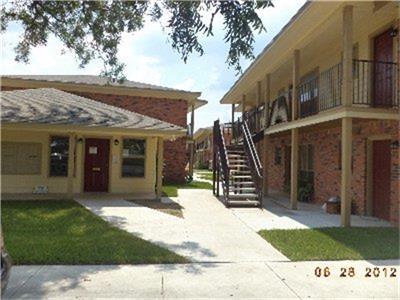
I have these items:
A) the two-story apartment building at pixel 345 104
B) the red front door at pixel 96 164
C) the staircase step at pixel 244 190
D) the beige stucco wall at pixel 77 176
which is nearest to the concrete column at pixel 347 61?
the two-story apartment building at pixel 345 104

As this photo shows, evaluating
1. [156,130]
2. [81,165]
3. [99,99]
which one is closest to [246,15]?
[156,130]

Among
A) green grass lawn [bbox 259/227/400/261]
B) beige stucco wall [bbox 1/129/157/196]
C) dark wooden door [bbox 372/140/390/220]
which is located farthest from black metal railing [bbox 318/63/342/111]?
beige stucco wall [bbox 1/129/157/196]

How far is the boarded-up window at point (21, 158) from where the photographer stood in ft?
49.8

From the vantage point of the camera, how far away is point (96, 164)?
16.3m

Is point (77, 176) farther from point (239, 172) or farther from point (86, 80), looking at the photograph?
point (86, 80)

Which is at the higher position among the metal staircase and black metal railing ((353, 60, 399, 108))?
black metal railing ((353, 60, 399, 108))

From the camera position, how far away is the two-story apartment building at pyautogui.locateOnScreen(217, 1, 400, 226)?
396 inches

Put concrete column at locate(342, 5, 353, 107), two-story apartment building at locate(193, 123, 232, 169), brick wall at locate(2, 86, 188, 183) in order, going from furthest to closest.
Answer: two-story apartment building at locate(193, 123, 232, 169)
brick wall at locate(2, 86, 188, 183)
concrete column at locate(342, 5, 353, 107)

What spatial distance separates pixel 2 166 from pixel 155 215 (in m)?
6.76

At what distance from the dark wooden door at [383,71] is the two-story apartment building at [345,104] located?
3 centimetres

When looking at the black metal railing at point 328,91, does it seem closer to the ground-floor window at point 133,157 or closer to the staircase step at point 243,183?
the staircase step at point 243,183

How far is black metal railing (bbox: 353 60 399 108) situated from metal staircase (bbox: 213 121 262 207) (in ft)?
12.9

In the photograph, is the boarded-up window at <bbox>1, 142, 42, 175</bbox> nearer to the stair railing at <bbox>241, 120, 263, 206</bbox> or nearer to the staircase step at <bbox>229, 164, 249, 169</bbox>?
the staircase step at <bbox>229, 164, 249, 169</bbox>

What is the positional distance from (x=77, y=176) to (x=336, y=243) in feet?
34.7
